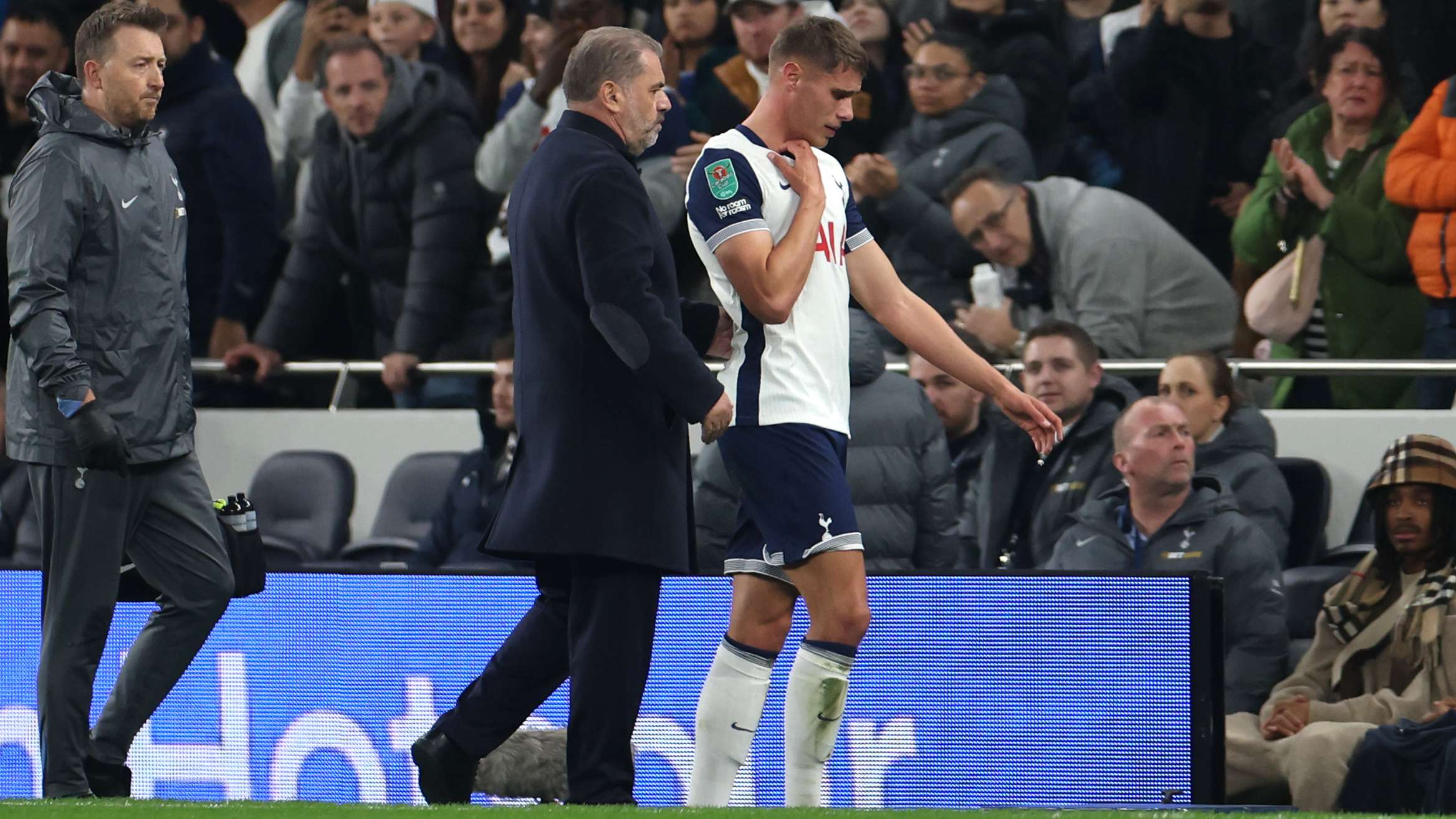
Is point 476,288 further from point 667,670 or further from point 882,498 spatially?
point 667,670

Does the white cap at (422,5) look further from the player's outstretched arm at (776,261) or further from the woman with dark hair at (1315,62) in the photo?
the player's outstretched arm at (776,261)

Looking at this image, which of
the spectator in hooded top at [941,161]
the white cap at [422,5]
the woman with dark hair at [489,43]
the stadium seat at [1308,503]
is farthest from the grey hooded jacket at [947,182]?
the white cap at [422,5]

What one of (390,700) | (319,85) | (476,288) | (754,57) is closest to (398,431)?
(476,288)

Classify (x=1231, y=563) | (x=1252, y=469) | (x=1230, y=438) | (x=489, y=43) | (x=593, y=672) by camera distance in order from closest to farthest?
(x=593, y=672) → (x=1231, y=563) → (x=1252, y=469) → (x=1230, y=438) → (x=489, y=43)

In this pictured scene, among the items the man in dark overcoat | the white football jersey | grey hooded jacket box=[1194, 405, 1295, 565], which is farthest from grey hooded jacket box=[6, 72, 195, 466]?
grey hooded jacket box=[1194, 405, 1295, 565]

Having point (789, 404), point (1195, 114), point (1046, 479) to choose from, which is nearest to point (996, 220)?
point (1195, 114)

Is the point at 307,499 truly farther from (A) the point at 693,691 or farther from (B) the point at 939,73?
(A) the point at 693,691

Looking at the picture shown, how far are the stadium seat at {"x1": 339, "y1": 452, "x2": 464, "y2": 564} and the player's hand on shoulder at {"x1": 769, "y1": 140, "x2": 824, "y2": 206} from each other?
4.81m

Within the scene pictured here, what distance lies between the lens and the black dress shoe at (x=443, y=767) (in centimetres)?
491

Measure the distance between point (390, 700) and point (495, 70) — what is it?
507 centimetres

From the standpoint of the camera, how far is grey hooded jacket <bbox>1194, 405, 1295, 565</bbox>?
25.1 ft

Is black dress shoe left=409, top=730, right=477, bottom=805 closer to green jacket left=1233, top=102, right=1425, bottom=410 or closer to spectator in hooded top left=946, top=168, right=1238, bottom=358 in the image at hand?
spectator in hooded top left=946, top=168, right=1238, bottom=358

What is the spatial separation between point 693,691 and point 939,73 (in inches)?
151

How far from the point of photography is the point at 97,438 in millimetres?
5008
